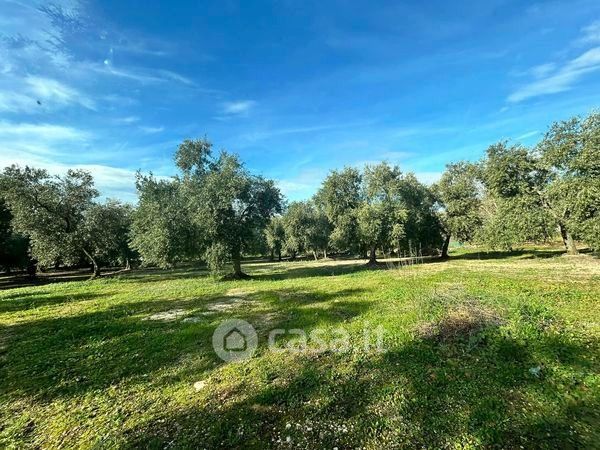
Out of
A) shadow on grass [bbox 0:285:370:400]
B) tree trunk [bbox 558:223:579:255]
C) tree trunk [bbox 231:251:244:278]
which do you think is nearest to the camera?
shadow on grass [bbox 0:285:370:400]

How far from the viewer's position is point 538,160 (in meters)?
24.4

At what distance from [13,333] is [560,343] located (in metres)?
14.6

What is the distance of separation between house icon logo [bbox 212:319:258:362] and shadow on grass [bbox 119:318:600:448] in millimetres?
904

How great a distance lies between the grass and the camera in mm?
3840

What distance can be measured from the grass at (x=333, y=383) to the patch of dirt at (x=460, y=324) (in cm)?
4

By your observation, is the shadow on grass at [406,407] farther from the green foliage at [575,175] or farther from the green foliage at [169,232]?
the green foliage at [575,175]

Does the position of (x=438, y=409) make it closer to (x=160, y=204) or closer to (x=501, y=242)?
(x=160, y=204)

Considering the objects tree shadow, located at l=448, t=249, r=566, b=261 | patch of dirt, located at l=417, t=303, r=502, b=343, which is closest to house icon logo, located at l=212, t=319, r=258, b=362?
patch of dirt, located at l=417, t=303, r=502, b=343

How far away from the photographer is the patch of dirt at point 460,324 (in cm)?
629

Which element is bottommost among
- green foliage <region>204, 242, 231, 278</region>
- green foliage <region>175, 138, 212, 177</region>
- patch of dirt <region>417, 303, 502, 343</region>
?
patch of dirt <region>417, 303, 502, 343</region>

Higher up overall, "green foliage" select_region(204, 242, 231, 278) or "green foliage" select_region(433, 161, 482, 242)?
"green foliage" select_region(433, 161, 482, 242)

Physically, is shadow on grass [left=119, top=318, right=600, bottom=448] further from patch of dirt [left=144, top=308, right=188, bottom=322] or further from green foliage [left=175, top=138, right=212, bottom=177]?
green foliage [left=175, top=138, right=212, bottom=177]

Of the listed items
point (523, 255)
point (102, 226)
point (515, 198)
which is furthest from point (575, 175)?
point (102, 226)
